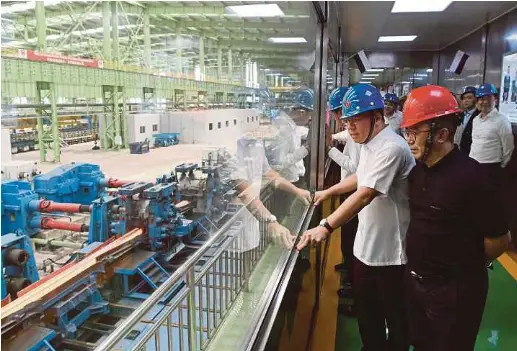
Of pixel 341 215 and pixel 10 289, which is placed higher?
pixel 341 215

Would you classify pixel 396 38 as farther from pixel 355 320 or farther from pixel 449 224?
pixel 449 224

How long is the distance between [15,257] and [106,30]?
189 cm

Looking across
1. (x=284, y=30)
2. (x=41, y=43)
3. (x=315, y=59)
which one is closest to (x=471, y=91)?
(x=315, y=59)

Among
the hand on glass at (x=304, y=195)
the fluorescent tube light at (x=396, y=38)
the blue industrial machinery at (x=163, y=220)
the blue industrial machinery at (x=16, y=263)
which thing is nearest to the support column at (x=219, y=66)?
the hand on glass at (x=304, y=195)

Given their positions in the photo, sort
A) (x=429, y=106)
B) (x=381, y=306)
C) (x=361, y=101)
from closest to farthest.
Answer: (x=429, y=106) → (x=361, y=101) → (x=381, y=306)

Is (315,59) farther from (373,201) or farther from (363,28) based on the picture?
(363,28)

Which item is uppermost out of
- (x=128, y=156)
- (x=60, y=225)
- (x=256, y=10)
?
(x=256, y=10)

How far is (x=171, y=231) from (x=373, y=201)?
335cm

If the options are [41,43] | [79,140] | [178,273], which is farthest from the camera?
[79,140]

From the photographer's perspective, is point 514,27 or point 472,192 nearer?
point 472,192

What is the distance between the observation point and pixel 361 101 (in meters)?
2.09

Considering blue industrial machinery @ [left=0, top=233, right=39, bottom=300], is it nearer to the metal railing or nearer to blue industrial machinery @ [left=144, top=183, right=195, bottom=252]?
the metal railing

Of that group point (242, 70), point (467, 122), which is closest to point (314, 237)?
point (242, 70)

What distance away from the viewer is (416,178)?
184 centimetres
